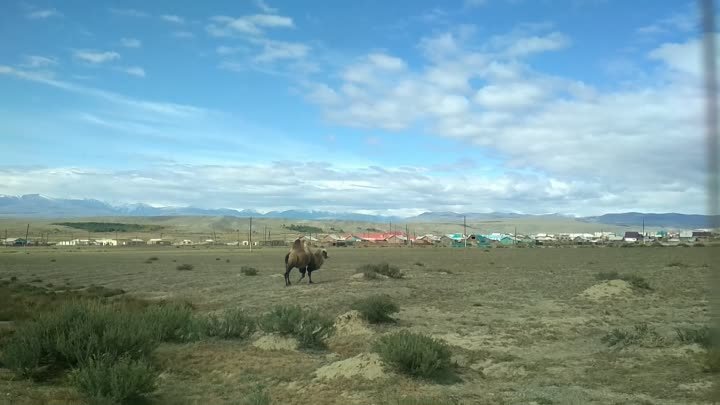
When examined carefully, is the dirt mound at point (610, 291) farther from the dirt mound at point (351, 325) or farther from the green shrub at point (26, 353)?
the green shrub at point (26, 353)

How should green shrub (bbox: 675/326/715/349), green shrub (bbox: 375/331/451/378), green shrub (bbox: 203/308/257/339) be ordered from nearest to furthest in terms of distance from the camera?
green shrub (bbox: 375/331/451/378) → green shrub (bbox: 675/326/715/349) → green shrub (bbox: 203/308/257/339)

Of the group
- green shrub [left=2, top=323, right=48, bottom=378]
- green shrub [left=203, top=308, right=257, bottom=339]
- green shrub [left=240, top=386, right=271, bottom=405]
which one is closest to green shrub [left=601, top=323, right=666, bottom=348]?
green shrub [left=240, top=386, right=271, bottom=405]

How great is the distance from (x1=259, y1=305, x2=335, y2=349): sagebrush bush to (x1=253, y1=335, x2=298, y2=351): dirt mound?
174mm

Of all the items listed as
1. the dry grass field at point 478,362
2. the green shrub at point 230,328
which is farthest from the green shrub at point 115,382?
the green shrub at point 230,328

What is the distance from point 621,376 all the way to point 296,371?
223 inches

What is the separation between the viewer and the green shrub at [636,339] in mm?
12516

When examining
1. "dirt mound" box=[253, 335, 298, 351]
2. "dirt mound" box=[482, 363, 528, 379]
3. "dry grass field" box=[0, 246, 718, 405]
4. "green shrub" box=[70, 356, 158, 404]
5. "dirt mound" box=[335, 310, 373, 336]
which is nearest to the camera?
"green shrub" box=[70, 356, 158, 404]

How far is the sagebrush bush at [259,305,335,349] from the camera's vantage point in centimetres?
1377

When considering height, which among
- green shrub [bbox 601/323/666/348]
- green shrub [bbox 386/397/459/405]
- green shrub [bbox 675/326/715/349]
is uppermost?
green shrub [bbox 675/326/715/349]

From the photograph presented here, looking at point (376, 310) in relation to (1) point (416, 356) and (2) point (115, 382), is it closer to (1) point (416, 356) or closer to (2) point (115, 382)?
(1) point (416, 356)

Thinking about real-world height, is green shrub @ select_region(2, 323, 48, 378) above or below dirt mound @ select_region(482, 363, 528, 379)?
above

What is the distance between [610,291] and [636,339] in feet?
34.1

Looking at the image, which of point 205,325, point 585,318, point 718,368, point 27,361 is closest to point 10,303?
point 205,325

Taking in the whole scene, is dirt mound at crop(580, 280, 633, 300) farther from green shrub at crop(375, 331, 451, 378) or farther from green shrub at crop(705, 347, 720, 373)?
green shrub at crop(375, 331, 451, 378)
